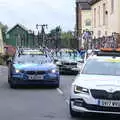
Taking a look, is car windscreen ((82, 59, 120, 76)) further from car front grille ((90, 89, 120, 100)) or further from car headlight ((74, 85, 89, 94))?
car front grille ((90, 89, 120, 100))

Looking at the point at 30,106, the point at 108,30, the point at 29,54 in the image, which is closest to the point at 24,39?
the point at 108,30

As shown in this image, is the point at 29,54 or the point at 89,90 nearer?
the point at 89,90

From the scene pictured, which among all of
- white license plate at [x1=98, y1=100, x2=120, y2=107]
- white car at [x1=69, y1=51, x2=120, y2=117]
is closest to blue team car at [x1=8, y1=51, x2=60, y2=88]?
white car at [x1=69, y1=51, x2=120, y2=117]

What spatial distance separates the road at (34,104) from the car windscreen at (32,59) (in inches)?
52.4

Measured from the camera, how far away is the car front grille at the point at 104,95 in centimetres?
1163

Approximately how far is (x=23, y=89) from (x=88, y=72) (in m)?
7.81

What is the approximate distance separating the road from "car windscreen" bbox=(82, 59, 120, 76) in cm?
118

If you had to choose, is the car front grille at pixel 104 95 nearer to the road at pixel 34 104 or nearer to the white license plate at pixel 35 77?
the road at pixel 34 104

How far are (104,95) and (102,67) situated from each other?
1.90 metres

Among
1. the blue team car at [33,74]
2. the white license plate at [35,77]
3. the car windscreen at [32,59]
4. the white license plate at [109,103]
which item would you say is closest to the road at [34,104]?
the blue team car at [33,74]

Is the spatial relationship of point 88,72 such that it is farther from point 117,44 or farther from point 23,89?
point 117,44

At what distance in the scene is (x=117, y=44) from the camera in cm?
4781

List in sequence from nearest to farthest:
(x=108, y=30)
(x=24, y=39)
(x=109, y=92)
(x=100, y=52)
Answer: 1. (x=109, y=92)
2. (x=100, y=52)
3. (x=108, y=30)
4. (x=24, y=39)

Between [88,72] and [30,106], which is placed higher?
[88,72]
